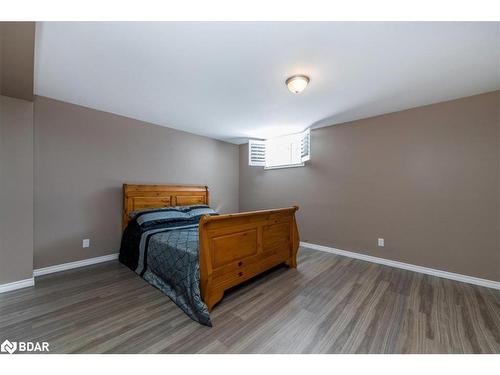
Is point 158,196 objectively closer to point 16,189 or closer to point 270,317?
point 16,189

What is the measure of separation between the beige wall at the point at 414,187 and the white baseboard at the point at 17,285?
12.7 ft

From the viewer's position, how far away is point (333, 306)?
1941mm

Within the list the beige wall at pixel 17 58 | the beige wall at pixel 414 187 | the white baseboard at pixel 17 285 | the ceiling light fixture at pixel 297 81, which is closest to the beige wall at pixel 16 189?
the white baseboard at pixel 17 285

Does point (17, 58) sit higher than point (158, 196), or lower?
higher

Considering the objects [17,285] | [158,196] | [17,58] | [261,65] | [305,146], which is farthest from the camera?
[305,146]

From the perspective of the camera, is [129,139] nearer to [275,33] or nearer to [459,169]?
[275,33]

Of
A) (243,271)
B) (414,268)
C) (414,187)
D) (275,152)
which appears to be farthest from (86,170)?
(414,268)

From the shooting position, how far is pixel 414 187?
2.82 meters

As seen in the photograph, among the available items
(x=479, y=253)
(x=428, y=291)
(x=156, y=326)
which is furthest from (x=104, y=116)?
(x=479, y=253)

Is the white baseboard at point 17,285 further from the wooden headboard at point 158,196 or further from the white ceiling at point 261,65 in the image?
the white ceiling at point 261,65

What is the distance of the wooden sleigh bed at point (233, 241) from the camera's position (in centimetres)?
180

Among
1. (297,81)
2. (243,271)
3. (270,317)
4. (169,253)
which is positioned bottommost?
(270,317)

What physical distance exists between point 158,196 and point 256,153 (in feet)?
7.02

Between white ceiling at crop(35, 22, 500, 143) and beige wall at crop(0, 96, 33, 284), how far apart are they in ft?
1.49
